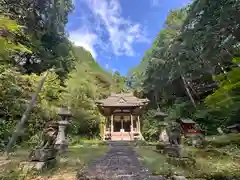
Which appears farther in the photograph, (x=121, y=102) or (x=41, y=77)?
(x=121, y=102)

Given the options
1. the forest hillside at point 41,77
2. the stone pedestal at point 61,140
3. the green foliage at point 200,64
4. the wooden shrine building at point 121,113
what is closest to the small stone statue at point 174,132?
the green foliage at point 200,64

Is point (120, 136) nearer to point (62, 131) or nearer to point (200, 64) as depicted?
A: point (200, 64)

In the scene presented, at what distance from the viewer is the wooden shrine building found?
1817 cm

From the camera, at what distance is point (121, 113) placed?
2025 centimetres

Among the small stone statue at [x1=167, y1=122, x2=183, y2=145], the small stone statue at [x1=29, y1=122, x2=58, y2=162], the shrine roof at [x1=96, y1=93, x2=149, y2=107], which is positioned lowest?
the small stone statue at [x1=29, y1=122, x2=58, y2=162]

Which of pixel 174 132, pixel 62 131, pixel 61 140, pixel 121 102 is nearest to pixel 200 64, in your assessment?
pixel 121 102

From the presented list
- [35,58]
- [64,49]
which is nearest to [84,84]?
[64,49]

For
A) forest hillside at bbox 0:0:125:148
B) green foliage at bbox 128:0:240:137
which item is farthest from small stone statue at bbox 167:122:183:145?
forest hillside at bbox 0:0:125:148

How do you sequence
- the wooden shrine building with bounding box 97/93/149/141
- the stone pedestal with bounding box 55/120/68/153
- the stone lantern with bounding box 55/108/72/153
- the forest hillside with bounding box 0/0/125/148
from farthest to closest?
1. the wooden shrine building with bounding box 97/93/149/141
2. the forest hillside with bounding box 0/0/125/148
3. the stone lantern with bounding box 55/108/72/153
4. the stone pedestal with bounding box 55/120/68/153

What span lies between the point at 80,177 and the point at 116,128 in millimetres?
18638

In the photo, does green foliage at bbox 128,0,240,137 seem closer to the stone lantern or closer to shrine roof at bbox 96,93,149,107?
shrine roof at bbox 96,93,149,107

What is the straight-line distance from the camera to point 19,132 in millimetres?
10305

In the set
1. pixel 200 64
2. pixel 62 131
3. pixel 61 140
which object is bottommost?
pixel 61 140

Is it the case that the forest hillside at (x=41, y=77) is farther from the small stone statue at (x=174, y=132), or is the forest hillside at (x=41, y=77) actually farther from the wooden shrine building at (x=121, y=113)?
the small stone statue at (x=174, y=132)
